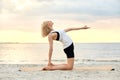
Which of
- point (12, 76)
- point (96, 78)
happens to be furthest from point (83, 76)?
point (12, 76)

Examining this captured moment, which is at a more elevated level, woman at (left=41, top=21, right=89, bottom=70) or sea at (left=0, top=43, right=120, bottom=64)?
woman at (left=41, top=21, right=89, bottom=70)

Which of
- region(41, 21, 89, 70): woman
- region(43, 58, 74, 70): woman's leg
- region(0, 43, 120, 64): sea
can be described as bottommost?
region(0, 43, 120, 64): sea

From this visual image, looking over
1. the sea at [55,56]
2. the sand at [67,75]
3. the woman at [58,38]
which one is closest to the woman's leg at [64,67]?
the woman at [58,38]

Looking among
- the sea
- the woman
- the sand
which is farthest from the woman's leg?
the sea

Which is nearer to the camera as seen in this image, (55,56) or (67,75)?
(67,75)

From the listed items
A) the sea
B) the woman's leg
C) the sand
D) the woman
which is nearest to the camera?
the sand

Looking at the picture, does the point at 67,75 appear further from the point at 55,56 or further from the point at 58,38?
the point at 55,56

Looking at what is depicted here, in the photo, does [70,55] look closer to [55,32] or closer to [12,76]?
[55,32]

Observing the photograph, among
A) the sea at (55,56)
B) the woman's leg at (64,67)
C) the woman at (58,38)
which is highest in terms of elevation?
the woman at (58,38)

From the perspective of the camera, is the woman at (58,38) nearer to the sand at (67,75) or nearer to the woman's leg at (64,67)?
the woman's leg at (64,67)

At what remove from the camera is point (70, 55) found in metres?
13.7

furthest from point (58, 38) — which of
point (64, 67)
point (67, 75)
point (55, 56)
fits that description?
point (55, 56)

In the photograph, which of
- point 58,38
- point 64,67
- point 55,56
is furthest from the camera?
point 55,56

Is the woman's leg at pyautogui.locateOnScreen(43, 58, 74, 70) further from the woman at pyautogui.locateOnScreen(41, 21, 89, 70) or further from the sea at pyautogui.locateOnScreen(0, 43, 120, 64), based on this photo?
the sea at pyautogui.locateOnScreen(0, 43, 120, 64)
